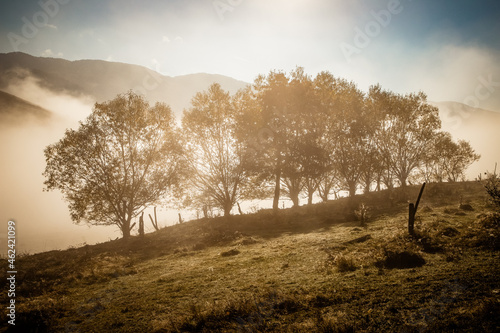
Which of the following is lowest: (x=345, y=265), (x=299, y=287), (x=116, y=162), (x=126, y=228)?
(x=299, y=287)

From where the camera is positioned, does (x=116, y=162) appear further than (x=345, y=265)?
A: Yes

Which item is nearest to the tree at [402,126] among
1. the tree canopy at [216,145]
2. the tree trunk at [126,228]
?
the tree canopy at [216,145]

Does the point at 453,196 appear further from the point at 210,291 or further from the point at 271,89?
the point at 210,291

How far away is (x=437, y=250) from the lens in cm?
948

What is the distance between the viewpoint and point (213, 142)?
27062 millimetres

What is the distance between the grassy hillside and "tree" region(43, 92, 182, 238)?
9461 millimetres

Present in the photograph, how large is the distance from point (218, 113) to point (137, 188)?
12355 millimetres

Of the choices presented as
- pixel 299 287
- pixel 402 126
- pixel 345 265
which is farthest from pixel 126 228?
pixel 402 126

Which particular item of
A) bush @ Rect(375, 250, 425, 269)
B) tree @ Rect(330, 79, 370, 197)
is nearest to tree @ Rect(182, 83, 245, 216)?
tree @ Rect(330, 79, 370, 197)

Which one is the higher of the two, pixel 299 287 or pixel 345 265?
pixel 345 265

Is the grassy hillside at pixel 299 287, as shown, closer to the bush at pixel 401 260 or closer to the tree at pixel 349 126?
the bush at pixel 401 260

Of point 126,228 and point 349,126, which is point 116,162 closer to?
point 126,228

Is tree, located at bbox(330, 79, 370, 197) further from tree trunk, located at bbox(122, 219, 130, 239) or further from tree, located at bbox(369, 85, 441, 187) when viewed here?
tree trunk, located at bbox(122, 219, 130, 239)

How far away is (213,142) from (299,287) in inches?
840
